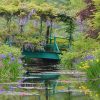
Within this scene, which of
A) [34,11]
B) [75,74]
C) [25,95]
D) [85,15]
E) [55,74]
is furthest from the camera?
[34,11]

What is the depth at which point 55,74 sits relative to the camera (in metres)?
17.6

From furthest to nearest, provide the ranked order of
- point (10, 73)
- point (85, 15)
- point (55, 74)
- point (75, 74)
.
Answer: point (85, 15)
point (55, 74)
point (75, 74)
point (10, 73)

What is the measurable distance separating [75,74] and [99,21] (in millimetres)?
2119

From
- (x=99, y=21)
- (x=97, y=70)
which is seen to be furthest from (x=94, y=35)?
(x=97, y=70)

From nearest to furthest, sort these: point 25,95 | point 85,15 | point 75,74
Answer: point 25,95
point 75,74
point 85,15

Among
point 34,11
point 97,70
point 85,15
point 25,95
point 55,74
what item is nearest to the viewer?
point 25,95

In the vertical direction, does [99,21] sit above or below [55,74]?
above

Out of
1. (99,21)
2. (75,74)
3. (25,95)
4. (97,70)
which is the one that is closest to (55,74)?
(75,74)

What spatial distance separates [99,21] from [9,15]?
26.2 feet

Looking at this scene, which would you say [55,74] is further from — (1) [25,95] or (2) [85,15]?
(1) [25,95]

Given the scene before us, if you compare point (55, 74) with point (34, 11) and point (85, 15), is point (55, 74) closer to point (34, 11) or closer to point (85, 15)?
point (85, 15)

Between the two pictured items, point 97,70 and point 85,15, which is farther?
point 85,15

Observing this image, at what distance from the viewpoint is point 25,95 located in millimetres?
9273

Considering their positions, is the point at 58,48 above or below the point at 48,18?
below
